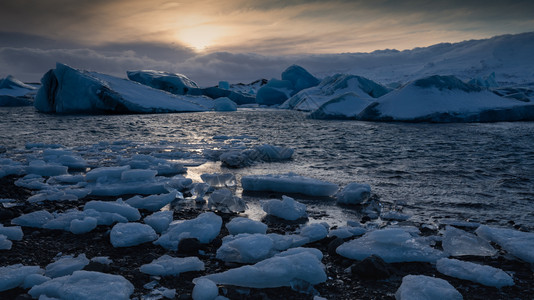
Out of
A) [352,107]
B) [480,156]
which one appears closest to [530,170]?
[480,156]

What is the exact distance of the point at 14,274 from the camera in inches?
82.3

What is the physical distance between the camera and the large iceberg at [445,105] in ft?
46.4

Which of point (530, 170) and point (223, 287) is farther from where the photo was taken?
point (530, 170)

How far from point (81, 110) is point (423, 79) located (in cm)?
1741

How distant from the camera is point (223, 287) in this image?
2.11 m

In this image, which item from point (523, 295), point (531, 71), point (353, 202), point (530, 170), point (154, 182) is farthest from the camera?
point (531, 71)

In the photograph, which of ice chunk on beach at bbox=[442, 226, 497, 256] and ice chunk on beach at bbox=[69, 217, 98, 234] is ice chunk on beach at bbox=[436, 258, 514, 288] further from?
ice chunk on beach at bbox=[69, 217, 98, 234]

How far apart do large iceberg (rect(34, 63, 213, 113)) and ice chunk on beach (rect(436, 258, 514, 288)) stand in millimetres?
19652

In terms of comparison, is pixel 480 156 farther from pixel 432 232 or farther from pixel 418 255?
pixel 418 255

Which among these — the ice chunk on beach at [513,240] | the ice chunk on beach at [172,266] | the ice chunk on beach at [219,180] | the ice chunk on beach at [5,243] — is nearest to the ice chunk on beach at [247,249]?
the ice chunk on beach at [172,266]

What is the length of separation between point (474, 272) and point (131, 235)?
2244 mm

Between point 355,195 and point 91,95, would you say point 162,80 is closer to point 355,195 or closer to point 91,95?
point 91,95

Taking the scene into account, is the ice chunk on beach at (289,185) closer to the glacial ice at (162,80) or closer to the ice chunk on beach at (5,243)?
the ice chunk on beach at (5,243)

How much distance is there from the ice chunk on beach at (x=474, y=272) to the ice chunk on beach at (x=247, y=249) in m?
1.09
